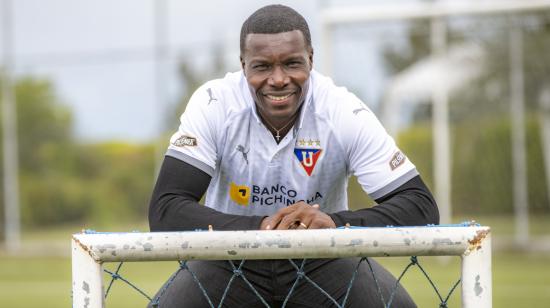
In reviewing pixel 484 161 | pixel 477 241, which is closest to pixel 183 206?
pixel 477 241

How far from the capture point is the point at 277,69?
345cm

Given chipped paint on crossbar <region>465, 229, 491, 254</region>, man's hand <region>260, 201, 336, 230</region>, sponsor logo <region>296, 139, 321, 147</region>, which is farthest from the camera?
sponsor logo <region>296, 139, 321, 147</region>

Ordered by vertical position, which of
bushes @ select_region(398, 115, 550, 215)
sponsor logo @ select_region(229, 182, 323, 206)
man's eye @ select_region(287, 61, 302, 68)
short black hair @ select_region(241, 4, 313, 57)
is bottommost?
sponsor logo @ select_region(229, 182, 323, 206)

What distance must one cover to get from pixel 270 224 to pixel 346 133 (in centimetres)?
70

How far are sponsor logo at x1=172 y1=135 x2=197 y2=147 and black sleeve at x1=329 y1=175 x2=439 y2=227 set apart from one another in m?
0.61

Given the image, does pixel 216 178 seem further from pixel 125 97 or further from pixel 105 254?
pixel 125 97

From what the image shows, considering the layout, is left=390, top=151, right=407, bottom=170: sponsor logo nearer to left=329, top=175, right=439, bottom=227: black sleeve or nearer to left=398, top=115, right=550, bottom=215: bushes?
left=329, top=175, right=439, bottom=227: black sleeve

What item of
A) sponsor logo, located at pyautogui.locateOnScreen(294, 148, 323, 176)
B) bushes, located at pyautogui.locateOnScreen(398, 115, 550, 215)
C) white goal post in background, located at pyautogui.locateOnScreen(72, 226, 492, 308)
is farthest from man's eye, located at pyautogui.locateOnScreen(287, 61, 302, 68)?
bushes, located at pyautogui.locateOnScreen(398, 115, 550, 215)

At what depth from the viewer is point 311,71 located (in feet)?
12.4

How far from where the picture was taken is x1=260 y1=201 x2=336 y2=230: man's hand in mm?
3066

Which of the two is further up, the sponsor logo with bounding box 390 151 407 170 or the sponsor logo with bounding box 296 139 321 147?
the sponsor logo with bounding box 296 139 321 147

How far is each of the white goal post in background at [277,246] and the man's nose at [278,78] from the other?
2.57 ft

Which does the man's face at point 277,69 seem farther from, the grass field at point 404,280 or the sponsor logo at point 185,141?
the grass field at point 404,280

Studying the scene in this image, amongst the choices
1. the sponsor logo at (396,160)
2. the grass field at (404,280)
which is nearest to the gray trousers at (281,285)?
the sponsor logo at (396,160)
